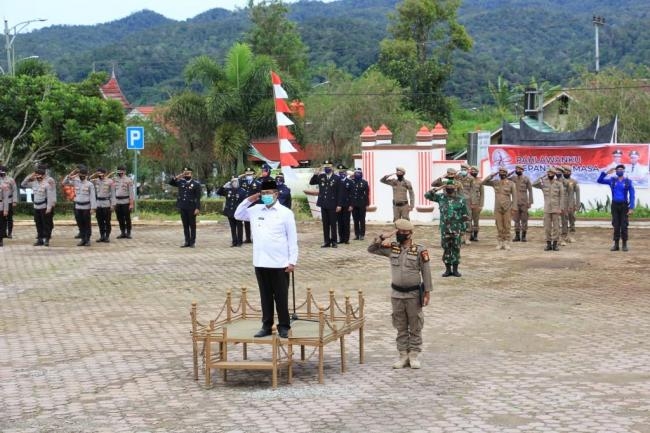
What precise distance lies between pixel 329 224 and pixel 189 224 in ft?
9.66

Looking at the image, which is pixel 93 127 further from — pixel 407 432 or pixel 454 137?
pixel 454 137

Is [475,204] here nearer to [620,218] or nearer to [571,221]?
[571,221]

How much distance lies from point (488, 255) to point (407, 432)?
1254cm

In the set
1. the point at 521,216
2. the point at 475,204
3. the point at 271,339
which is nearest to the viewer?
the point at 271,339

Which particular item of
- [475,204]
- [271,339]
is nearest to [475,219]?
[475,204]

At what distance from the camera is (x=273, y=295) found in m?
10.8

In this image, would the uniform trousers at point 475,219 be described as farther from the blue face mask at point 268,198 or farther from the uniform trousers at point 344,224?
the blue face mask at point 268,198

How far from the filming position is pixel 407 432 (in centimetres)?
863

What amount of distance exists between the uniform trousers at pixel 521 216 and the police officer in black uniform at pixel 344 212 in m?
3.52

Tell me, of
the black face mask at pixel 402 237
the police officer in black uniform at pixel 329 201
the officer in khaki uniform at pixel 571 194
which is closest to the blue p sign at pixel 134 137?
the police officer in black uniform at pixel 329 201

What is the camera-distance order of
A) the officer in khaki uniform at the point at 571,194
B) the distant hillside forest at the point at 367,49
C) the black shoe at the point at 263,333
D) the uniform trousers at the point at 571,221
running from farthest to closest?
1. the distant hillside forest at the point at 367,49
2. the uniform trousers at the point at 571,221
3. the officer in khaki uniform at the point at 571,194
4. the black shoe at the point at 263,333

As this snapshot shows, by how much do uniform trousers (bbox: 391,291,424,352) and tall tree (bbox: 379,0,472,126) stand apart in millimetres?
47467

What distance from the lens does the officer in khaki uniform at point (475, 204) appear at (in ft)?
75.6

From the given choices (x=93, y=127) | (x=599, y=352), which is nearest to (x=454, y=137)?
(x=93, y=127)
